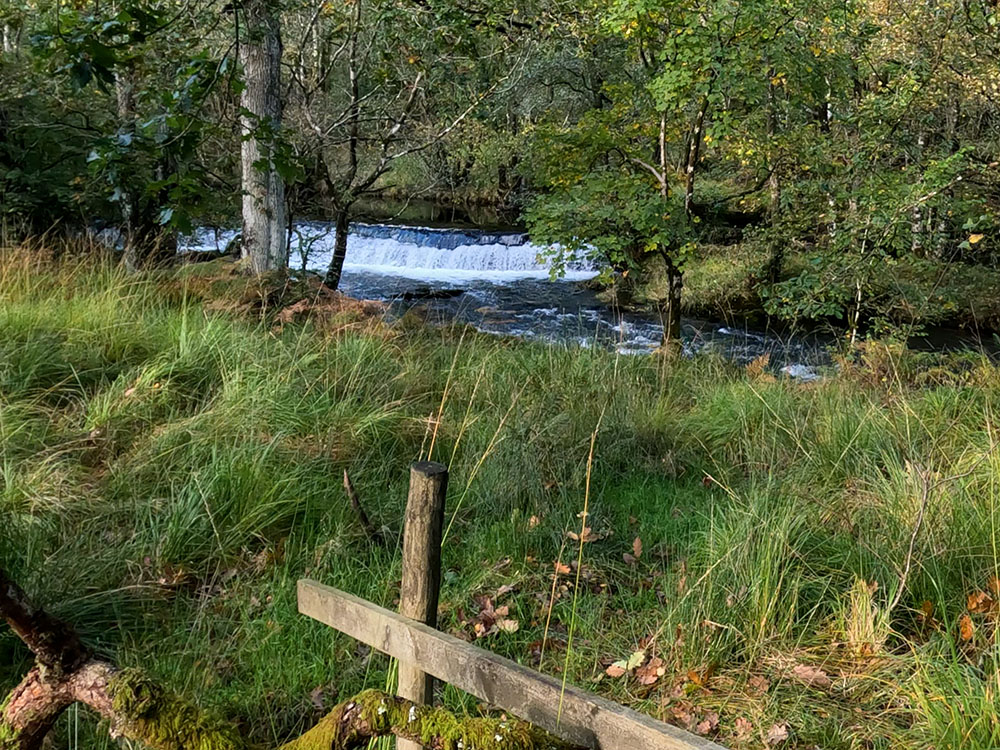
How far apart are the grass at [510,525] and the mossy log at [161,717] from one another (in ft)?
2.27

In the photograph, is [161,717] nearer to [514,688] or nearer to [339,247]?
[514,688]

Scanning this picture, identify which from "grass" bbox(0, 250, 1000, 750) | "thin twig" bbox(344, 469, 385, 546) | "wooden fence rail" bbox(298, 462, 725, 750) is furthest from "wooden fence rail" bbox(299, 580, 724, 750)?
"thin twig" bbox(344, 469, 385, 546)

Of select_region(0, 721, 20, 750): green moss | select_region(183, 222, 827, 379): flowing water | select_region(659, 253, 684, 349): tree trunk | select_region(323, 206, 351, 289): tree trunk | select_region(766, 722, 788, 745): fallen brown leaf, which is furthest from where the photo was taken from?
select_region(183, 222, 827, 379): flowing water

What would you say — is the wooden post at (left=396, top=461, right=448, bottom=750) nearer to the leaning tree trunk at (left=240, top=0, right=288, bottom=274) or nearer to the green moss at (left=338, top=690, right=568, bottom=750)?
the green moss at (left=338, top=690, right=568, bottom=750)

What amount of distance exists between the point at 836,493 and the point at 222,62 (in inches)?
130

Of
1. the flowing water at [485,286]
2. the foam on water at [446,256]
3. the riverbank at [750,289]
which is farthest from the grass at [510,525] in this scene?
the foam on water at [446,256]

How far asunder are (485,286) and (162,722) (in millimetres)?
15260

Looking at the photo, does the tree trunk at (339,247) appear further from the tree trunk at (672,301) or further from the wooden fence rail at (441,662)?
the wooden fence rail at (441,662)

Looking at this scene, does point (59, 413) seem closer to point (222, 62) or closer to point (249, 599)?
point (249, 599)

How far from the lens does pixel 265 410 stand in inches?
160

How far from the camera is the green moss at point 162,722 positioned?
1539 millimetres

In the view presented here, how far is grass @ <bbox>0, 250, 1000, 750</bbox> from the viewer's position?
2.51 metres

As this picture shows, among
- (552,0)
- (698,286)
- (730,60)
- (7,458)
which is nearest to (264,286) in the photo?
(7,458)

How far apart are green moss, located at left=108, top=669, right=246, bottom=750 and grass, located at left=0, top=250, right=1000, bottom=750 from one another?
902 millimetres
